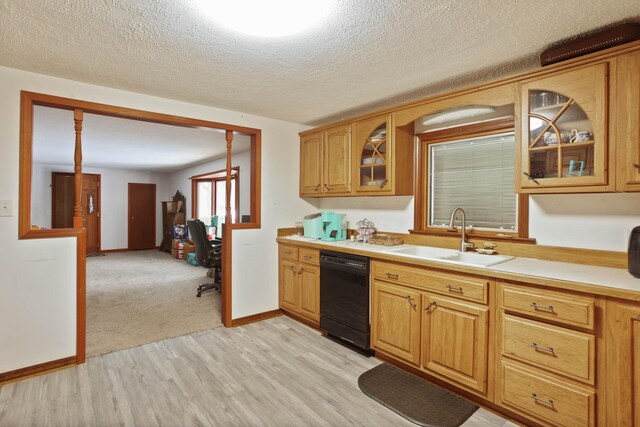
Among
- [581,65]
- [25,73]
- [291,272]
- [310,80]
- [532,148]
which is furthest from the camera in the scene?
[291,272]

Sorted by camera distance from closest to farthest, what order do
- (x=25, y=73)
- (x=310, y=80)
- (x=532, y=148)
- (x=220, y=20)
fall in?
(x=220, y=20) → (x=532, y=148) → (x=25, y=73) → (x=310, y=80)

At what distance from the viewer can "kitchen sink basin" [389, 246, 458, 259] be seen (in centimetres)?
262

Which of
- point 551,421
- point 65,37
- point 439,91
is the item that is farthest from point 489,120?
point 65,37

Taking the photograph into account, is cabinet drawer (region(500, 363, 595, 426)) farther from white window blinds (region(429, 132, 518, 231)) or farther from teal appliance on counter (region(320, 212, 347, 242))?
teal appliance on counter (region(320, 212, 347, 242))

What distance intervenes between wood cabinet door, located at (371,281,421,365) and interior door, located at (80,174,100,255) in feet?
27.0

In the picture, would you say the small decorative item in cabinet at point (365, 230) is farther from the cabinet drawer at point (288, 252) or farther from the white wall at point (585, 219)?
the white wall at point (585, 219)

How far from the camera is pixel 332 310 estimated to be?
3023 millimetres

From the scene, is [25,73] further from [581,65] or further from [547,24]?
[581,65]

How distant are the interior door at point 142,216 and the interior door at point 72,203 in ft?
2.50

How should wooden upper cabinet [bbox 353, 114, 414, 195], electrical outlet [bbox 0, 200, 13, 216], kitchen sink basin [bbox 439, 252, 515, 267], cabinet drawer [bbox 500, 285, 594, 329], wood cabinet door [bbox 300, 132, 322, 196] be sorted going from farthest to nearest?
wood cabinet door [bbox 300, 132, 322, 196], wooden upper cabinet [bbox 353, 114, 414, 195], electrical outlet [bbox 0, 200, 13, 216], kitchen sink basin [bbox 439, 252, 515, 267], cabinet drawer [bbox 500, 285, 594, 329]

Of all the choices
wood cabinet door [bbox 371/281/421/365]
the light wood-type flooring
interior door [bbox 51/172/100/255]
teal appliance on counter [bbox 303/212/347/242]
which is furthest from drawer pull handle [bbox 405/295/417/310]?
interior door [bbox 51/172/100/255]

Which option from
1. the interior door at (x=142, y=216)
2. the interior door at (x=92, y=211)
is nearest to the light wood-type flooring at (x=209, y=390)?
the interior door at (x=92, y=211)

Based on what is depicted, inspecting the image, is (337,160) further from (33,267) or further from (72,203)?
(72,203)

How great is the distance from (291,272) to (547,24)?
9.53ft
